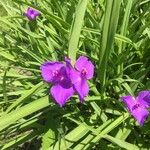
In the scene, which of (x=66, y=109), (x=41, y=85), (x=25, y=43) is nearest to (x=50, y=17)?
(x=41, y=85)

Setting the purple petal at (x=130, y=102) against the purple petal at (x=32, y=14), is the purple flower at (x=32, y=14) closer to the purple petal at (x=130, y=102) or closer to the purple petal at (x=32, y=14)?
the purple petal at (x=32, y=14)

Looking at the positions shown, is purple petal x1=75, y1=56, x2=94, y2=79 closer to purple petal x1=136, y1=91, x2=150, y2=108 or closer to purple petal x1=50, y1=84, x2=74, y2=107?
purple petal x1=50, y1=84, x2=74, y2=107

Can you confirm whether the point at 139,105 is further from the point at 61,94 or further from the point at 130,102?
the point at 61,94

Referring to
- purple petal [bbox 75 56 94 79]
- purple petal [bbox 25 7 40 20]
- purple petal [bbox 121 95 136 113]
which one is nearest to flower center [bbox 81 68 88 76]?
purple petal [bbox 75 56 94 79]

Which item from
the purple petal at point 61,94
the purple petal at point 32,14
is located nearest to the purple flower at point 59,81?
the purple petal at point 61,94

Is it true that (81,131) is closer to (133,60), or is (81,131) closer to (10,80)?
(133,60)

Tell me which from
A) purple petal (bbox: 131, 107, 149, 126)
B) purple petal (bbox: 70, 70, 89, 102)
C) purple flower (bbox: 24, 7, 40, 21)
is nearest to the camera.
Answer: purple petal (bbox: 70, 70, 89, 102)

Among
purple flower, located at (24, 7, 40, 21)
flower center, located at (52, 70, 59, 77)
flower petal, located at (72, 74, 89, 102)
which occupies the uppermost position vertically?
purple flower, located at (24, 7, 40, 21)

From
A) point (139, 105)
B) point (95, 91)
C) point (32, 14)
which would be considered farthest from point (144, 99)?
point (32, 14)
